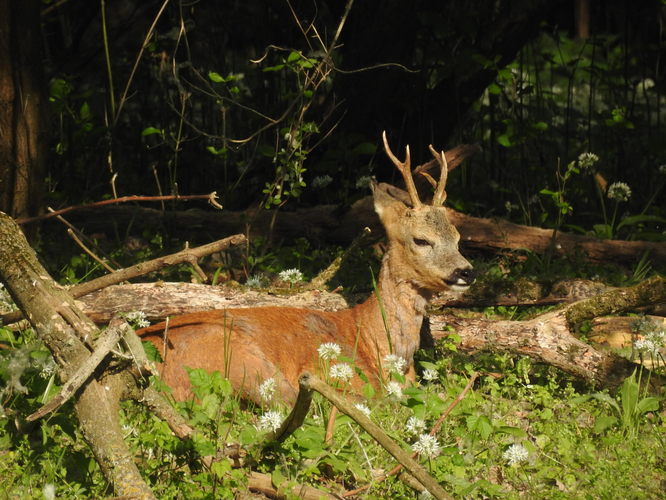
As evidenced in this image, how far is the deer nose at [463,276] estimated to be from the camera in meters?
5.57

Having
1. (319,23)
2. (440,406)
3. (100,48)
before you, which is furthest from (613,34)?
(440,406)

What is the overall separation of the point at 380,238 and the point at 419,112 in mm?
1999

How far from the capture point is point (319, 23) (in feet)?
31.2

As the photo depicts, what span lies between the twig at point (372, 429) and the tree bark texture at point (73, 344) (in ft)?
2.30

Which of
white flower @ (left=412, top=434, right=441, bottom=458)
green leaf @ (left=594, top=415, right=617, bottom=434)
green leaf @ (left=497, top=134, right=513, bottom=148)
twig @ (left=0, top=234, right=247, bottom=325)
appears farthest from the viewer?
green leaf @ (left=497, top=134, right=513, bottom=148)

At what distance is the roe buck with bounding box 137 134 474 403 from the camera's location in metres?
5.09

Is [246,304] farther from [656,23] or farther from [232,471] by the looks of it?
[656,23]

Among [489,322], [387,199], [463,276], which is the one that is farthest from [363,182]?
[489,322]

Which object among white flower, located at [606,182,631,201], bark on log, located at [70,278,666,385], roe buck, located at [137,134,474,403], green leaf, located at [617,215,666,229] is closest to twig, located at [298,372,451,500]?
roe buck, located at [137,134,474,403]

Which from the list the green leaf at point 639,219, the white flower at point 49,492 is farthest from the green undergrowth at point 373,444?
the green leaf at point 639,219

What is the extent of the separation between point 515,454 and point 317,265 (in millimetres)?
3337

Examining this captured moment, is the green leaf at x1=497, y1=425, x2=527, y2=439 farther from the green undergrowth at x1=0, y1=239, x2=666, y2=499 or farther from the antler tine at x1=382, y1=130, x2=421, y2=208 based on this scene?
the antler tine at x1=382, y1=130, x2=421, y2=208

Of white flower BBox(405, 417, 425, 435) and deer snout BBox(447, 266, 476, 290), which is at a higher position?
deer snout BBox(447, 266, 476, 290)

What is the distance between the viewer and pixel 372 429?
3480mm
